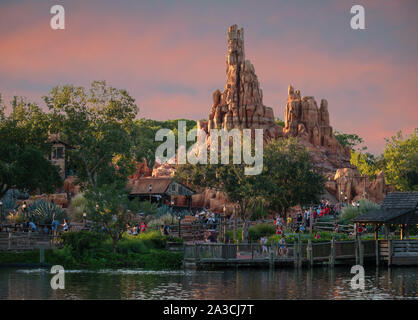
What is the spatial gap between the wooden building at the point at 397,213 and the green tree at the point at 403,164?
157 ft

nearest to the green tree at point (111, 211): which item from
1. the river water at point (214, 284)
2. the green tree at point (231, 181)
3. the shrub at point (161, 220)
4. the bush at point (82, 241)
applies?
the bush at point (82, 241)

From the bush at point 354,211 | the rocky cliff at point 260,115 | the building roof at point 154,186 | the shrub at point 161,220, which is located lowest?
the shrub at point 161,220

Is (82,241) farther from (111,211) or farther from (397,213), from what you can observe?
(397,213)

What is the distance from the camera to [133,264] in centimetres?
4916

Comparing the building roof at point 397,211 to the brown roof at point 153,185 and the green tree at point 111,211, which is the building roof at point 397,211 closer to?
the green tree at point 111,211

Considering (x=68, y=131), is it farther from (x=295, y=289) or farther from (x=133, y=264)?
(x=295, y=289)

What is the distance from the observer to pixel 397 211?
49344 mm

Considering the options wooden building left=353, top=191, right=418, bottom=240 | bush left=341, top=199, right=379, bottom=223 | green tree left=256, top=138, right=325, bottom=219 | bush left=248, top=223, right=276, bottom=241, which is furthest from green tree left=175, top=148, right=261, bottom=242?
wooden building left=353, top=191, right=418, bottom=240

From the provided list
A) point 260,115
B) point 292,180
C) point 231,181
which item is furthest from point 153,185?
point 260,115

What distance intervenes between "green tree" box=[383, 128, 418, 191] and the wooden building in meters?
47.9

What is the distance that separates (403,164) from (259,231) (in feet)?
165

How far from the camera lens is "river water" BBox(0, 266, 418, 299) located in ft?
117

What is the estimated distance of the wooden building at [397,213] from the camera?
4881 cm
